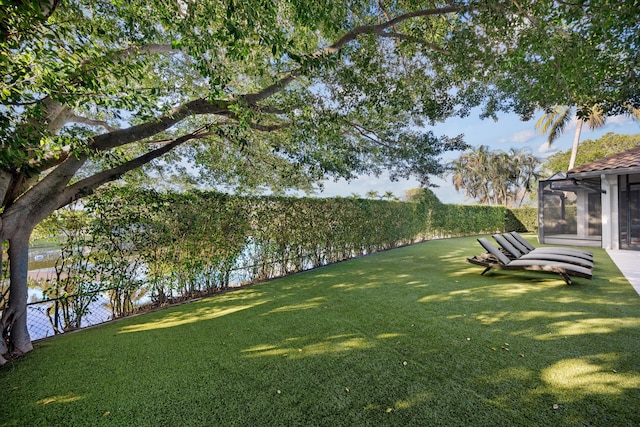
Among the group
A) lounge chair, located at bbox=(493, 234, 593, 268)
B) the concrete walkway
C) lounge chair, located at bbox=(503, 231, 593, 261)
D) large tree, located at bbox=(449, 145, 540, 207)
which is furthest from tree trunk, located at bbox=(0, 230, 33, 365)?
large tree, located at bbox=(449, 145, 540, 207)

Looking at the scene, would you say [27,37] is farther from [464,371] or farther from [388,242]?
[388,242]

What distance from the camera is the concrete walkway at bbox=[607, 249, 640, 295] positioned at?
6.32 meters

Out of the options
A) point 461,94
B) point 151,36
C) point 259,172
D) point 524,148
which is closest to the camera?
point 151,36

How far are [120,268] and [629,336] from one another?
830cm

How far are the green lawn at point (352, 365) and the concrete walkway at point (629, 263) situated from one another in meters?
1.61

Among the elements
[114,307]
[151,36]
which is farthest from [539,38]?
[114,307]

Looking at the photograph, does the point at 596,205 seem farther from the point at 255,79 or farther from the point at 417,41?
the point at 255,79

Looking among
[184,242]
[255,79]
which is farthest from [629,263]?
[184,242]

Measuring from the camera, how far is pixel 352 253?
11141mm

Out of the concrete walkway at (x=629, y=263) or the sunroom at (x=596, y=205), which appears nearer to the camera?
the concrete walkway at (x=629, y=263)

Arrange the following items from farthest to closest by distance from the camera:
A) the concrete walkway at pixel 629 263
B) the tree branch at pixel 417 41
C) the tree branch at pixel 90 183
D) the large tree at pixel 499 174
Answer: the large tree at pixel 499 174
the concrete walkway at pixel 629 263
the tree branch at pixel 417 41
the tree branch at pixel 90 183

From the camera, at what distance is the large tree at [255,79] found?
319 cm

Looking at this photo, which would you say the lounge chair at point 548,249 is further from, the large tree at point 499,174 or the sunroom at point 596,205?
the large tree at point 499,174

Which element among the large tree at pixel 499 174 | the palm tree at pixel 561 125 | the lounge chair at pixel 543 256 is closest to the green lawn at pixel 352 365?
the lounge chair at pixel 543 256
